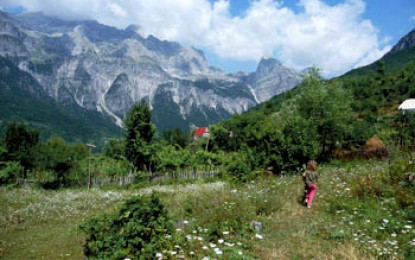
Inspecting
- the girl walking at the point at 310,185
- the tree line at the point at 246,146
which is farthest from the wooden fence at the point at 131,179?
the girl walking at the point at 310,185

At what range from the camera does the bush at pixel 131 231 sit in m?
7.45

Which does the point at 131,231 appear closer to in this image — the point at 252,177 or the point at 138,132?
the point at 252,177

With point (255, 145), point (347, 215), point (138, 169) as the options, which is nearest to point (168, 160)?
point (138, 169)

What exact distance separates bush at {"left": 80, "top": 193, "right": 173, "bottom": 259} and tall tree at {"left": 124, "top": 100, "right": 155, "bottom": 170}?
33.1 metres

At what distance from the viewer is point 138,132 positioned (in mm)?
40500

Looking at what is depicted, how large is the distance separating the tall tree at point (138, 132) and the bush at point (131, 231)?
109 feet

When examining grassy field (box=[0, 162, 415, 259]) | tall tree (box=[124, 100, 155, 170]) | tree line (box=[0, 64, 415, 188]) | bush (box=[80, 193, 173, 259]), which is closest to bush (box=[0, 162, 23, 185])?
tree line (box=[0, 64, 415, 188])

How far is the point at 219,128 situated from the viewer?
80000 millimetres

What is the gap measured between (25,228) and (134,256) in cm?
1244

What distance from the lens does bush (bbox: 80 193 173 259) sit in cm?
745

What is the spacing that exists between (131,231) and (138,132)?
33748 mm

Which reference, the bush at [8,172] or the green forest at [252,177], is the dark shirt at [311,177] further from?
the bush at [8,172]

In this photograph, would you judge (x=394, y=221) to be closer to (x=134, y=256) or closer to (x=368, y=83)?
(x=134, y=256)

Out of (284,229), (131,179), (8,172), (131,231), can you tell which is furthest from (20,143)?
(284,229)
